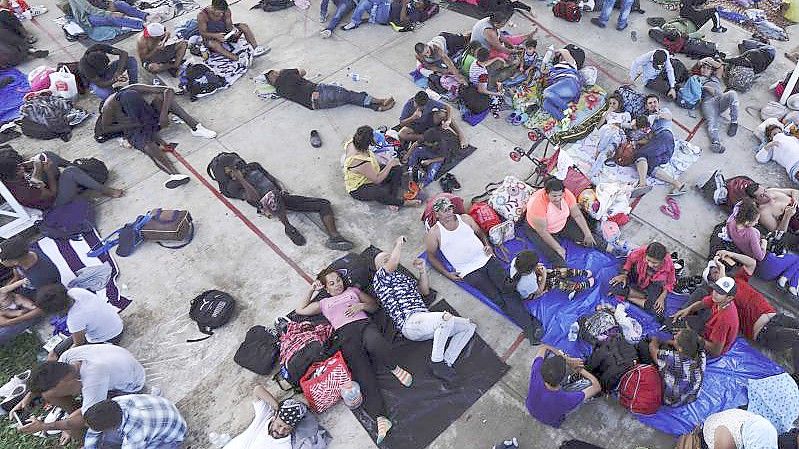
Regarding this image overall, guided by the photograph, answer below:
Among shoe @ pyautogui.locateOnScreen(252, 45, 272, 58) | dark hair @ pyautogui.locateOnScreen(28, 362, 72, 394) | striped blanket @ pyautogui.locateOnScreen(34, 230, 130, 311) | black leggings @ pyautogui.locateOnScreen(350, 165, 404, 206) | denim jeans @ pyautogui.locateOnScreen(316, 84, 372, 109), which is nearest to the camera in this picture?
dark hair @ pyautogui.locateOnScreen(28, 362, 72, 394)

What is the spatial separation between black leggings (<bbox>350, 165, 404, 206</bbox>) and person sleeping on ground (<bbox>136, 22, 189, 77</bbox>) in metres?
4.74

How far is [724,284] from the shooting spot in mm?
5449

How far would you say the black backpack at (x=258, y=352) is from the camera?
231 inches

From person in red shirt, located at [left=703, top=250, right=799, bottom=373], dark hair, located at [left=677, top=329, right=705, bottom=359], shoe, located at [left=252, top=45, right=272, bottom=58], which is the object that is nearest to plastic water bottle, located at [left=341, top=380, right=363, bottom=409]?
dark hair, located at [left=677, top=329, right=705, bottom=359]

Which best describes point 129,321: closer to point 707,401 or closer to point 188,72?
point 188,72

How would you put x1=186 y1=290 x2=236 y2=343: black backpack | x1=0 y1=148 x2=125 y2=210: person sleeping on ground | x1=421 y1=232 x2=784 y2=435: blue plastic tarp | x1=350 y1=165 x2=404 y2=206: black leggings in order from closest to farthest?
x1=421 y1=232 x2=784 y2=435: blue plastic tarp
x1=186 y1=290 x2=236 y2=343: black backpack
x1=0 y1=148 x2=125 y2=210: person sleeping on ground
x1=350 y1=165 x2=404 y2=206: black leggings

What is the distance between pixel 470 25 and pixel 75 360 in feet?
29.5

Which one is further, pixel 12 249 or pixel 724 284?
pixel 12 249

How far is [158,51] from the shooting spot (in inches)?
376

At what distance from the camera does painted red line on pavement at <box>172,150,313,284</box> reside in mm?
6860

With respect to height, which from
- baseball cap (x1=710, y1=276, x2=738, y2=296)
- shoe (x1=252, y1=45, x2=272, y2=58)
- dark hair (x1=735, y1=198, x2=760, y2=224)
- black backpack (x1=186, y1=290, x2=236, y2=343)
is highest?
dark hair (x1=735, y1=198, x2=760, y2=224)

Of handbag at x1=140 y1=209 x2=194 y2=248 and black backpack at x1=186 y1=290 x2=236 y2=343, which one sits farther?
handbag at x1=140 y1=209 x2=194 y2=248

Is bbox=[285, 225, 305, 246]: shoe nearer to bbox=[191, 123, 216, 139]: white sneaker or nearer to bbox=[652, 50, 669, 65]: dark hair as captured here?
bbox=[191, 123, 216, 139]: white sneaker

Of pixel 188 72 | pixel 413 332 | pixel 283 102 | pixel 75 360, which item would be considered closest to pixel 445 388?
pixel 413 332
